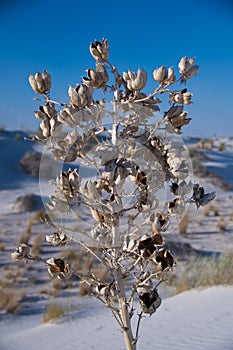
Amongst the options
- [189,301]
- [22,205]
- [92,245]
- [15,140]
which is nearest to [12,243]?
[22,205]

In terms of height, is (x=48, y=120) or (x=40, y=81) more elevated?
(x=40, y=81)

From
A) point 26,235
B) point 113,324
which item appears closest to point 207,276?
point 113,324

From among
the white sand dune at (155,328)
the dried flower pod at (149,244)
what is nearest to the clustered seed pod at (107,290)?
the dried flower pod at (149,244)

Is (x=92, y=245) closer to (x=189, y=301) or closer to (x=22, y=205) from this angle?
Answer: (x=189, y=301)

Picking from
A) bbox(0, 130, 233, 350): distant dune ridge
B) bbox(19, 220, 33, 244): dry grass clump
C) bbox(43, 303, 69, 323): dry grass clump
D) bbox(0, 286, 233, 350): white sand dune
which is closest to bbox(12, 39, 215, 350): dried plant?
bbox(0, 130, 233, 350): distant dune ridge

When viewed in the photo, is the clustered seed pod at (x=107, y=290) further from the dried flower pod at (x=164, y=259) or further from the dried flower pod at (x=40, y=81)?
the dried flower pod at (x=40, y=81)

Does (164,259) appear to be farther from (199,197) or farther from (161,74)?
(161,74)

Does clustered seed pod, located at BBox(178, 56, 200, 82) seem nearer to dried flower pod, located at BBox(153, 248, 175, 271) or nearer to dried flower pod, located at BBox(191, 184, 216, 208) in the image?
dried flower pod, located at BBox(191, 184, 216, 208)
